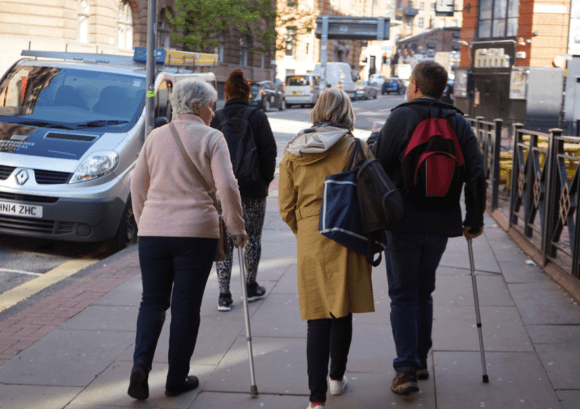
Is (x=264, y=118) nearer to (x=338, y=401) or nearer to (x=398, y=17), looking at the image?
(x=338, y=401)

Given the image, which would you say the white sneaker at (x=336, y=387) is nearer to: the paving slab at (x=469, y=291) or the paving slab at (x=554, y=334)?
the paving slab at (x=554, y=334)

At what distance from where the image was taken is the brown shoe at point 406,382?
4.14 metres

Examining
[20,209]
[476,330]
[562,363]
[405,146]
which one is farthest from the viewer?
[20,209]

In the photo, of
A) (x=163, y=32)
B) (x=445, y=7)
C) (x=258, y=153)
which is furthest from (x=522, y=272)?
(x=163, y=32)

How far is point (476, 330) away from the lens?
5387 mm

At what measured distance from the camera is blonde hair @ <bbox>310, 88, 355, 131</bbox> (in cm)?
400

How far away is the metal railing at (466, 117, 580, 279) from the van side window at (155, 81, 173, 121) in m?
4.13

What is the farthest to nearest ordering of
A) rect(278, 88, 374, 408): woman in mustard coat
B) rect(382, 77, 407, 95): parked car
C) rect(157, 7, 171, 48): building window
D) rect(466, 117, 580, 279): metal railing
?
1. rect(382, 77, 407, 95): parked car
2. rect(157, 7, 171, 48): building window
3. rect(466, 117, 580, 279): metal railing
4. rect(278, 88, 374, 408): woman in mustard coat

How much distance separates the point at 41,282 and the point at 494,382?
14.4 ft

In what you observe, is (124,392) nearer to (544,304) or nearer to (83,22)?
(544,304)

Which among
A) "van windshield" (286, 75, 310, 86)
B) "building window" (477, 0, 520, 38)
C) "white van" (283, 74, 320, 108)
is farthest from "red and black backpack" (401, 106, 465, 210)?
"van windshield" (286, 75, 310, 86)

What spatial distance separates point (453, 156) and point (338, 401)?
4.70ft

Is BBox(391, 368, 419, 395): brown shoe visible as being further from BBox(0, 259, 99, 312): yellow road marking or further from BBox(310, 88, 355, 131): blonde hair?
BBox(0, 259, 99, 312): yellow road marking

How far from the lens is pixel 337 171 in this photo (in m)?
3.92
